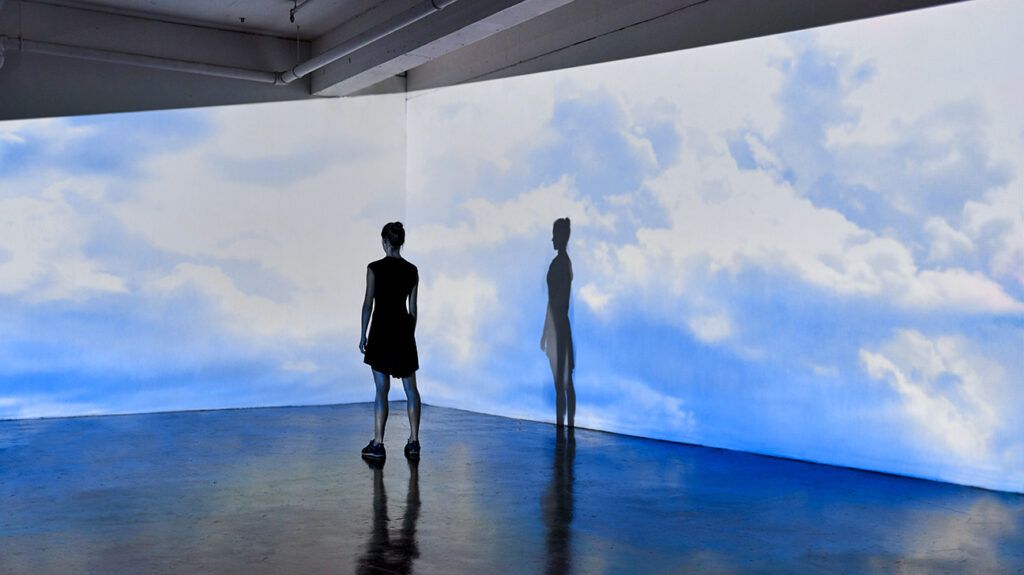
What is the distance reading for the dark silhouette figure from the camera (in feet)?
28.8

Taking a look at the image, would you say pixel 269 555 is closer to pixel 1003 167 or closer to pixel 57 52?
pixel 1003 167

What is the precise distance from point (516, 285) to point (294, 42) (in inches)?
141

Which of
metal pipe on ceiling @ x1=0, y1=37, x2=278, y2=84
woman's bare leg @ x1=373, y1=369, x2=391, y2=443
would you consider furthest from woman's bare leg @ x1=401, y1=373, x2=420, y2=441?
metal pipe on ceiling @ x1=0, y1=37, x2=278, y2=84

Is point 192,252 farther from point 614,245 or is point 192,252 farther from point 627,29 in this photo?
point 627,29

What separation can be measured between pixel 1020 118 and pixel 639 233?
308cm

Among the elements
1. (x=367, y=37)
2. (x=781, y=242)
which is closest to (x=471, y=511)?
(x=781, y=242)

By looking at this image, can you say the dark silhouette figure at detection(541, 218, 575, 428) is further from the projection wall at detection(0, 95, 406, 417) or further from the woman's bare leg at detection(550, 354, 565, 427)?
the projection wall at detection(0, 95, 406, 417)

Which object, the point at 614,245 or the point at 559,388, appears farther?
the point at 559,388

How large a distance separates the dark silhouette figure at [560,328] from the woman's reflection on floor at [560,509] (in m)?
1.10

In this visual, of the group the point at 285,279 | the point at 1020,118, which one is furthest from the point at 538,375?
the point at 1020,118

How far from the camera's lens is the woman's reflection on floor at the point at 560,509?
166 inches

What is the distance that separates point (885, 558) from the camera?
4.33m

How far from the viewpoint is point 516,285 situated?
9453mm

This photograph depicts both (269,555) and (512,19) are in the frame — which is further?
(512,19)
